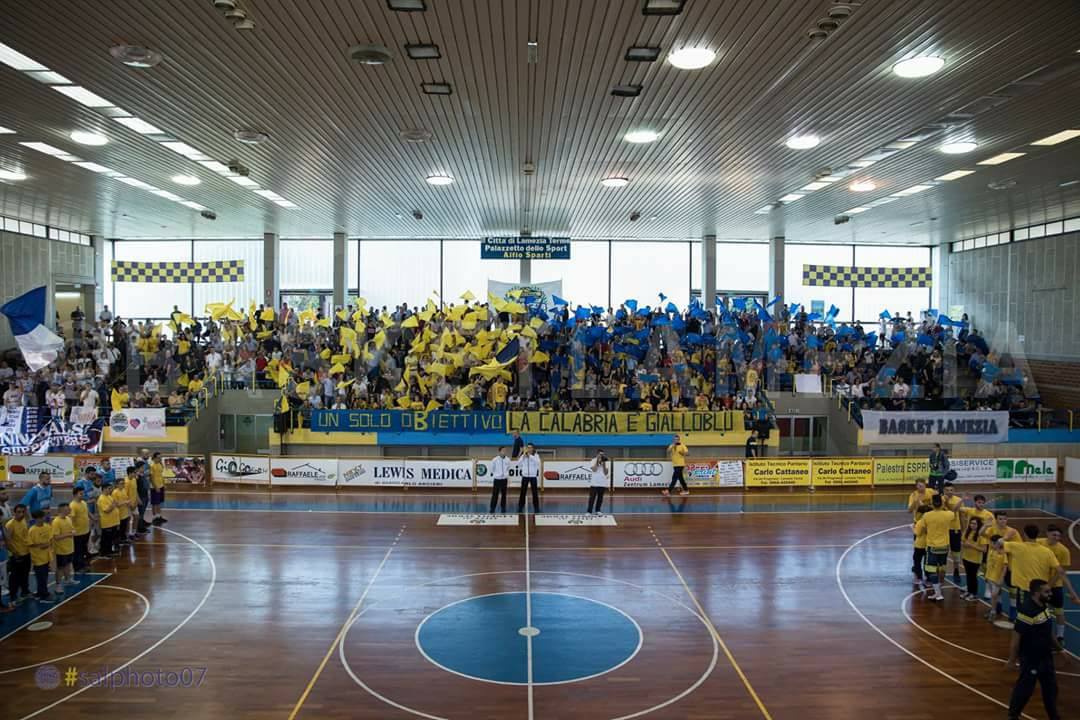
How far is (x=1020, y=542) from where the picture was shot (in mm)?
10031

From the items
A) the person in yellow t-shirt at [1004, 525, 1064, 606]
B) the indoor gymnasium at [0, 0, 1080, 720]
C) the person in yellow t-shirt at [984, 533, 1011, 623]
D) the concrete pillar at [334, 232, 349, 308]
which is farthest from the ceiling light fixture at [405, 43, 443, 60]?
the concrete pillar at [334, 232, 349, 308]

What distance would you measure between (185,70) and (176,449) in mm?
14436

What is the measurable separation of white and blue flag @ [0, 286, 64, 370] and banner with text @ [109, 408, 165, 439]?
6.69 meters

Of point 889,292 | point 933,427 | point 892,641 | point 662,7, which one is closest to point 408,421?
point 892,641

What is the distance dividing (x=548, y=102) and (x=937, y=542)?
10.2 meters

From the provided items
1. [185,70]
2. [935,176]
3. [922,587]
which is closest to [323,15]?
[185,70]

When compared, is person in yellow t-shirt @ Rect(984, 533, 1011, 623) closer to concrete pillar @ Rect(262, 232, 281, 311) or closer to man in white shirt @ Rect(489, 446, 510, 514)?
man in white shirt @ Rect(489, 446, 510, 514)

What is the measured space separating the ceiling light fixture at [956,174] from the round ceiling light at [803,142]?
17.7 ft

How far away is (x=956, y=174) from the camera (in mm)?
19000

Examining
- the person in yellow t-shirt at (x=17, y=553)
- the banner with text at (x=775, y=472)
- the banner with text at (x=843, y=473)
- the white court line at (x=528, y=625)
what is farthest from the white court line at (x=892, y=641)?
the person in yellow t-shirt at (x=17, y=553)

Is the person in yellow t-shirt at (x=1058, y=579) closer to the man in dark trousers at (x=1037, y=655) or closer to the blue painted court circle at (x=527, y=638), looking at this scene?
the man in dark trousers at (x=1037, y=655)

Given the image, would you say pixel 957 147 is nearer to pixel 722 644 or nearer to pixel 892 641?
pixel 892 641

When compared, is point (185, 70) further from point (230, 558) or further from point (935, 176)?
point (935, 176)

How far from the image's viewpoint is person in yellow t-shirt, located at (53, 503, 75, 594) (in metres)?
11.9
